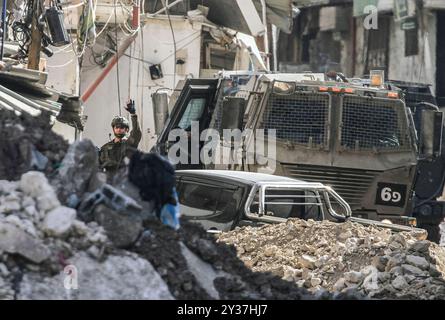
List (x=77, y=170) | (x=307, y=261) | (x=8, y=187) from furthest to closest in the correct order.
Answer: (x=307, y=261) → (x=77, y=170) → (x=8, y=187)

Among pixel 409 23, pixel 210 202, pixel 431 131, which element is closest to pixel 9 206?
pixel 210 202

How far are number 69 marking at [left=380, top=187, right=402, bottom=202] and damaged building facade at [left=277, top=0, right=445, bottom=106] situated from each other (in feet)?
58.5

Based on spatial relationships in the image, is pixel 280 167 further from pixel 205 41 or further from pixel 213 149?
pixel 205 41

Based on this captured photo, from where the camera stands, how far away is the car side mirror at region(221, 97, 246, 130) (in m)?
16.1

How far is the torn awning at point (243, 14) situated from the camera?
24.9 metres

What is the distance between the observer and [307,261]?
12.2m

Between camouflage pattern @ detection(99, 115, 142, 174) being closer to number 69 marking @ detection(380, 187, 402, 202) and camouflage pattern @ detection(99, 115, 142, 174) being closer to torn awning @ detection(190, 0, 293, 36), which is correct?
number 69 marking @ detection(380, 187, 402, 202)

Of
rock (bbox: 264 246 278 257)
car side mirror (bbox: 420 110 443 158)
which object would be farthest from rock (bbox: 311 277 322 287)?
car side mirror (bbox: 420 110 443 158)

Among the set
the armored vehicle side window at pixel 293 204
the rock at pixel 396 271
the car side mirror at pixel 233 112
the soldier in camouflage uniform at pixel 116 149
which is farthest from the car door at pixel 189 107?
the rock at pixel 396 271

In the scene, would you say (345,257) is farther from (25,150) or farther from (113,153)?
(25,150)

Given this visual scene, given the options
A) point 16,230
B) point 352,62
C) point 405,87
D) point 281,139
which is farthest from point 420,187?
point 352,62

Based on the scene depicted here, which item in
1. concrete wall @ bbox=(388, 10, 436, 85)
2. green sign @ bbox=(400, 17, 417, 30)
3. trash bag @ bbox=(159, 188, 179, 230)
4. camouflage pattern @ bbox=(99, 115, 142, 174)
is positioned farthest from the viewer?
green sign @ bbox=(400, 17, 417, 30)

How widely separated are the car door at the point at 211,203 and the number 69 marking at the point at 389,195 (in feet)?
12.2

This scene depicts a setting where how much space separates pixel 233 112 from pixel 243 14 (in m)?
8.92
